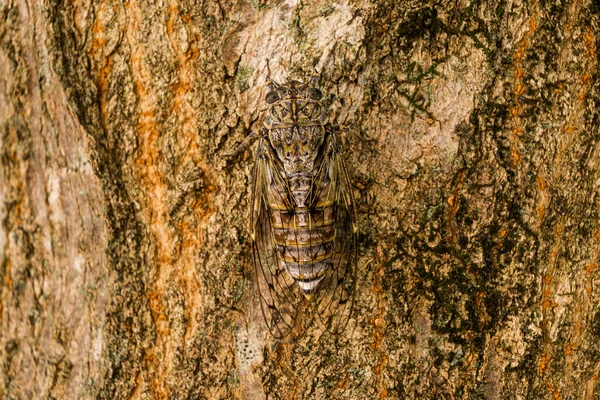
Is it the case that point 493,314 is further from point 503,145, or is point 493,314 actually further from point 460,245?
point 503,145

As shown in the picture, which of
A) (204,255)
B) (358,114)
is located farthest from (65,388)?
(358,114)

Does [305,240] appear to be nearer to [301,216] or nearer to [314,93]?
[301,216]

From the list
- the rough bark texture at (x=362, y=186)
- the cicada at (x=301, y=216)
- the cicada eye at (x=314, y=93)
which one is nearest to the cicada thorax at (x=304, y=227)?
the cicada at (x=301, y=216)

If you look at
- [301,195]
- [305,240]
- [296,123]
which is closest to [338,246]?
[305,240]

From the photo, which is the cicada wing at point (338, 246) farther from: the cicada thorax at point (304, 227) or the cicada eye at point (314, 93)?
the cicada eye at point (314, 93)

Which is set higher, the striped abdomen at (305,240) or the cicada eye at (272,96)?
the cicada eye at (272,96)

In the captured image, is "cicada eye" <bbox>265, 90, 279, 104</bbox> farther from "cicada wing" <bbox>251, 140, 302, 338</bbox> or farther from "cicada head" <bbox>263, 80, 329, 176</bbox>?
"cicada wing" <bbox>251, 140, 302, 338</bbox>
